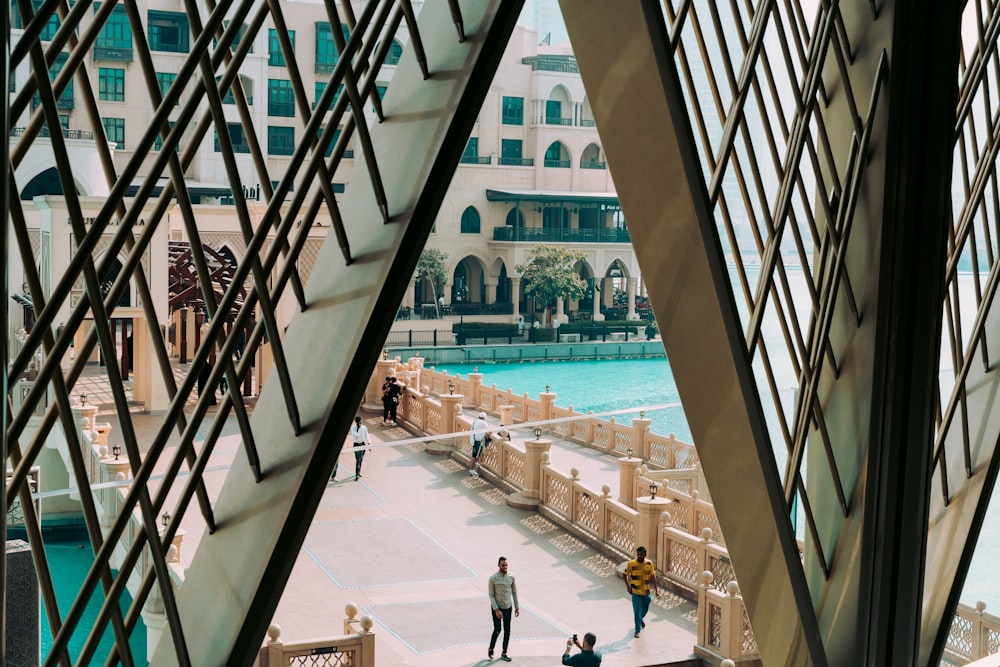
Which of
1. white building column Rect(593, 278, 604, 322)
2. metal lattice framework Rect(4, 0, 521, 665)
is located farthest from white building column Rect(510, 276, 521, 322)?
metal lattice framework Rect(4, 0, 521, 665)

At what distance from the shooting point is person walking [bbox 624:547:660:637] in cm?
756

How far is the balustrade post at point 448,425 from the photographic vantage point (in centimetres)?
1391

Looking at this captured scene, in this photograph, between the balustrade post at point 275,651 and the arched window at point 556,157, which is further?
the arched window at point 556,157

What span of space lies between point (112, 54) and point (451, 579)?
1974cm

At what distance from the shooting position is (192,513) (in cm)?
1133

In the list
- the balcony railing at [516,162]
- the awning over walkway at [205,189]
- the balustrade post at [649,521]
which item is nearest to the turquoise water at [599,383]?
the awning over walkway at [205,189]

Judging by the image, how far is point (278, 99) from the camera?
28.5 meters

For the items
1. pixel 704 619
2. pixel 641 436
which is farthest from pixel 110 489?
pixel 641 436

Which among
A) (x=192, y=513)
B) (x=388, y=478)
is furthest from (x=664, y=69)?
(x=388, y=478)

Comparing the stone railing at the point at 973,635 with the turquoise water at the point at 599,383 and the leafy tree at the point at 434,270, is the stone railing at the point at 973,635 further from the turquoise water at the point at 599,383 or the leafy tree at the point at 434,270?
A: the leafy tree at the point at 434,270

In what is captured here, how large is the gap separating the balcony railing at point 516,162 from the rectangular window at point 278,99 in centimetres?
702

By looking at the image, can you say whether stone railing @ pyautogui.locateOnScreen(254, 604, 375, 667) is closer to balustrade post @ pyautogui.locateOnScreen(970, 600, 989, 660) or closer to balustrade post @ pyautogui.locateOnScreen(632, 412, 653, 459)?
balustrade post @ pyautogui.locateOnScreen(970, 600, 989, 660)

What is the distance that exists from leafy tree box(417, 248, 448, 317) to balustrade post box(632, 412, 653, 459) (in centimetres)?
1784

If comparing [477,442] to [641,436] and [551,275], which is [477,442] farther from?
[551,275]
